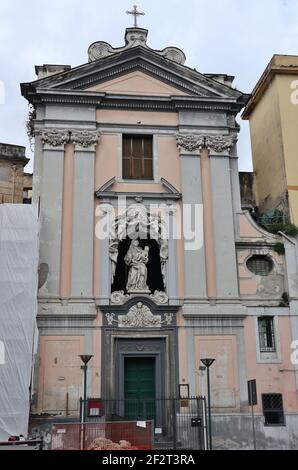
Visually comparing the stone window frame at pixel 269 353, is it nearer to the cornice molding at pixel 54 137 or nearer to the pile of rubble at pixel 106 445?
the pile of rubble at pixel 106 445

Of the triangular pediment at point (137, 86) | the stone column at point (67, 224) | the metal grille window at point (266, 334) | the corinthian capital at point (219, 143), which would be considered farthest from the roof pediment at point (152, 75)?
the metal grille window at point (266, 334)

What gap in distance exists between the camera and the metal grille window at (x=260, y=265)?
20.6 meters

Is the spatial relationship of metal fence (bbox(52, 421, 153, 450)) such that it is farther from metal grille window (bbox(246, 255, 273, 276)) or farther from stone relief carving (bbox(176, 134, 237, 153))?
stone relief carving (bbox(176, 134, 237, 153))

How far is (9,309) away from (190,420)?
6.51 metres

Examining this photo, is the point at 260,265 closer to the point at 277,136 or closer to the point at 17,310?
the point at 277,136

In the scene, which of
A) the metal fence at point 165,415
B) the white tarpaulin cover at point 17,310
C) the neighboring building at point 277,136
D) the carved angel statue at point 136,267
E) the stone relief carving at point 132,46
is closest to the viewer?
the white tarpaulin cover at point 17,310

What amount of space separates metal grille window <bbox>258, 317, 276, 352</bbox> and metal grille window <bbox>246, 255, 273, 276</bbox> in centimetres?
172

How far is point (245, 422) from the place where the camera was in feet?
60.0

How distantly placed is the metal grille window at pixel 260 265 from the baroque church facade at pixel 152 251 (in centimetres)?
5

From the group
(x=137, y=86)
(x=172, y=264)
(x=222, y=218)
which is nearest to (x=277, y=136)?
(x=222, y=218)

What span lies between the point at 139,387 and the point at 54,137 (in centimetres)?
915

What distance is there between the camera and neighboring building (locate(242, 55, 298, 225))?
2209 centimetres

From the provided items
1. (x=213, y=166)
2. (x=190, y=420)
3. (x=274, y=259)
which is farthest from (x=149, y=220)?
(x=190, y=420)

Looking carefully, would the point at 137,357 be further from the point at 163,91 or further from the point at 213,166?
the point at 163,91
